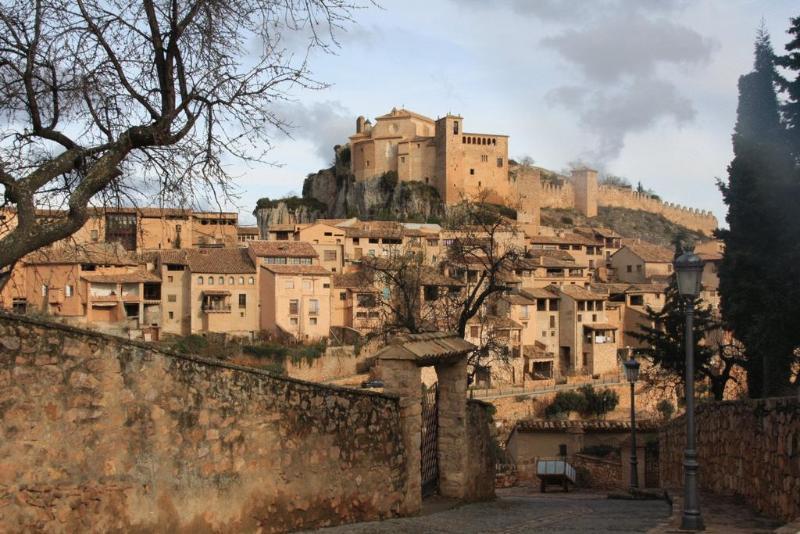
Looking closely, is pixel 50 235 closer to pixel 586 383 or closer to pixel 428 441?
pixel 428 441

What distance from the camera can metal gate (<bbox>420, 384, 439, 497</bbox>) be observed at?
13.9 m

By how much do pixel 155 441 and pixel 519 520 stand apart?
6115 millimetres

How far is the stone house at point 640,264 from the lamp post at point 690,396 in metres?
80.3

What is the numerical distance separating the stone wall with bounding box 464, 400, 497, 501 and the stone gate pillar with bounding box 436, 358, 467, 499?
0.97ft

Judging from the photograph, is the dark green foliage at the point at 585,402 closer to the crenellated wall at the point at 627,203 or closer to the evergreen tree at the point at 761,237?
the evergreen tree at the point at 761,237

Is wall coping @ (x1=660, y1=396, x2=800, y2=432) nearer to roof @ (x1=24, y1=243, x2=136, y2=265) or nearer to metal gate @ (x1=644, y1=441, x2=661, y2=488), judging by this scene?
roof @ (x1=24, y1=243, x2=136, y2=265)

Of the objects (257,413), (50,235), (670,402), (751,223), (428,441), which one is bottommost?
(670,402)

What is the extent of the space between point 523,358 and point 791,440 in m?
60.7

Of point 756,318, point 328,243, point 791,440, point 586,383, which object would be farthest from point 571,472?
point 328,243

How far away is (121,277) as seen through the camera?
66938 millimetres

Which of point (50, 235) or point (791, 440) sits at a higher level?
point (50, 235)

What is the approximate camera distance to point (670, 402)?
6097cm

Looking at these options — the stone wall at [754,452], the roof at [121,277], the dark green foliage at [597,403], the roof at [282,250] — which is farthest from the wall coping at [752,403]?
the roof at [282,250]

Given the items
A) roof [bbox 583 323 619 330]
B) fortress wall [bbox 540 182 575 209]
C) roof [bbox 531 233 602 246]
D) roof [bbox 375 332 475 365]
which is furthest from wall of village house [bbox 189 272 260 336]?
fortress wall [bbox 540 182 575 209]
